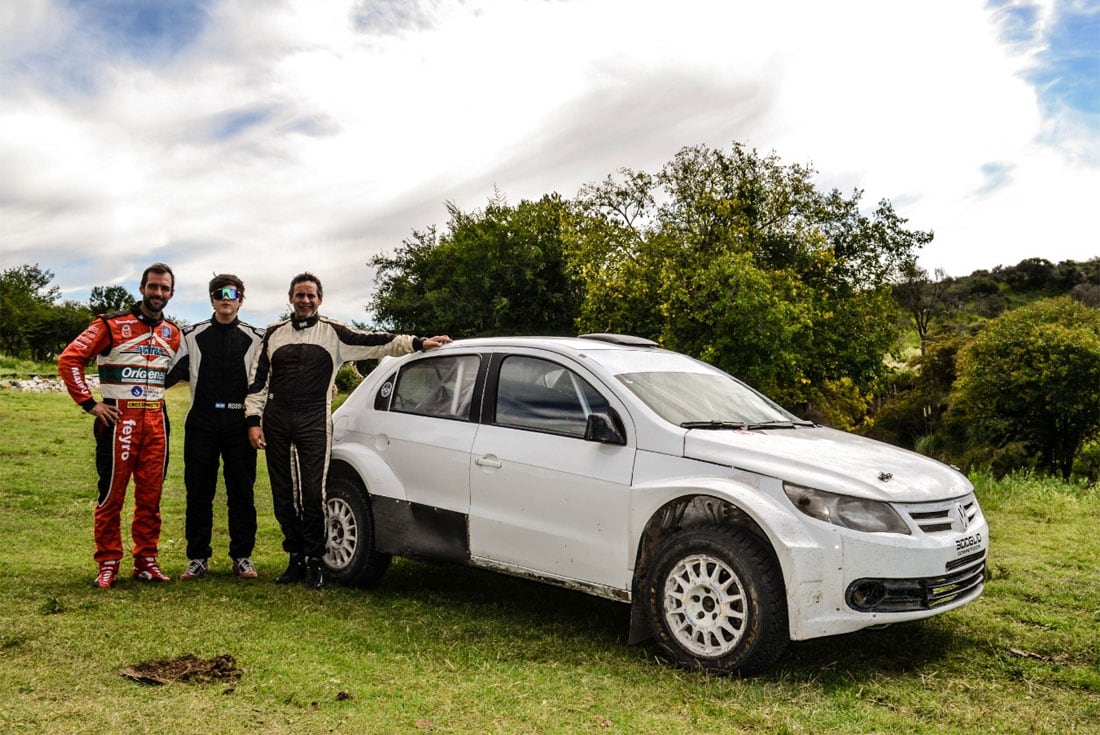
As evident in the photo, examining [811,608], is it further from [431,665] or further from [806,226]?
[806,226]

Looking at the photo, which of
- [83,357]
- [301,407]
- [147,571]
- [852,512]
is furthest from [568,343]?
[147,571]

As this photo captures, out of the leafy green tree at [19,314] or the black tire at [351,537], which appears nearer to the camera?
the black tire at [351,537]

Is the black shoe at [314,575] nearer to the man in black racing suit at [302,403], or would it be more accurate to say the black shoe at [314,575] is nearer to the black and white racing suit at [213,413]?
the man in black racing suit at [302,403]

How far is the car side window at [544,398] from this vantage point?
5754 mm

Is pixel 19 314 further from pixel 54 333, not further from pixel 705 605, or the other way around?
pixel 705 605

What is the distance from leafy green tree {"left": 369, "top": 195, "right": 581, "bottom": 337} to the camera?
39.4 metres

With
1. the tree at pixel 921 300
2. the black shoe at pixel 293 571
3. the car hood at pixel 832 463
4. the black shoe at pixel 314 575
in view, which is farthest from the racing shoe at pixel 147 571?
the tree at pixel 921 300

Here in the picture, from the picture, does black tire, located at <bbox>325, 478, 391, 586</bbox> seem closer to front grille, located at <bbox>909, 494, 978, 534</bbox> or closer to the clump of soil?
the clump of soil

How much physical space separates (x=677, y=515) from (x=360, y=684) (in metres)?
1.90

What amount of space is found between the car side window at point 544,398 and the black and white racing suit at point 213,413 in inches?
88.1

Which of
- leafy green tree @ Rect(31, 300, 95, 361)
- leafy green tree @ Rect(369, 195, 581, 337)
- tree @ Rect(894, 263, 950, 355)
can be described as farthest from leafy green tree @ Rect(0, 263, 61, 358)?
tree @ Rect(894, 263, 950, 355)

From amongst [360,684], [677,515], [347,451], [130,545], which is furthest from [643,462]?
[130,545]

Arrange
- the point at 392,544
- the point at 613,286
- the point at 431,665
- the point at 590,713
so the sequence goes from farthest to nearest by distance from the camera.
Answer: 1. the point at 613,286
2. the point at 392,544
3. the point at 431,665
4. the point at 590,713

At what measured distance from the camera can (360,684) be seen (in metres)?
4.77
